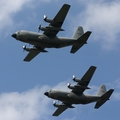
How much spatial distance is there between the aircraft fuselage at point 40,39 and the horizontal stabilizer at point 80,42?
8.29 ft

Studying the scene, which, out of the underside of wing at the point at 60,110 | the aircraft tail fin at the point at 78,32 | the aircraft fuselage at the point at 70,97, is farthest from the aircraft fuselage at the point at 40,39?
the underside of wing at the point at 60,110

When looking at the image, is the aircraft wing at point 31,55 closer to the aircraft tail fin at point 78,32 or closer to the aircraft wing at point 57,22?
the aircraft wing at point 57,22

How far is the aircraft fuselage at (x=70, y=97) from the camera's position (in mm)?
99438

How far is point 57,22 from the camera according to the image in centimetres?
9269

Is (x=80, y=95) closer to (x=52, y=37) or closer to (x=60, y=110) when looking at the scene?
(x=60, y=110)

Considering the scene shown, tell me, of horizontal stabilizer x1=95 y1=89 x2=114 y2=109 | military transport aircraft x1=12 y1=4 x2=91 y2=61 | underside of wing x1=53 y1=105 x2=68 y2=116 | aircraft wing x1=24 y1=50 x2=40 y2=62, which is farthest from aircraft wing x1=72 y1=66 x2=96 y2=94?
aircraft wing x1=24 y1=50 x2=40 y2=62

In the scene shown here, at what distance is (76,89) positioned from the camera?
331 feet

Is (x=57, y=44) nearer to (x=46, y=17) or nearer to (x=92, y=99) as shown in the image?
(x=46, y=17)

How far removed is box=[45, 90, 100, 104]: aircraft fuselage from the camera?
99438mm

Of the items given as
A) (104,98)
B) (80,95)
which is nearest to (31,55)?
(80,95)

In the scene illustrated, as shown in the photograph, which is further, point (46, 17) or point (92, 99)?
Result: point (92, 99)

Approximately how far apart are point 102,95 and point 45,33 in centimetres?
1806

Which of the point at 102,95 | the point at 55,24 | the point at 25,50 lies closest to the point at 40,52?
the point at 25,50

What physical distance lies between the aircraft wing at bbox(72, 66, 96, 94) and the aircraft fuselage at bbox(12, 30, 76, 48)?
8104mm
